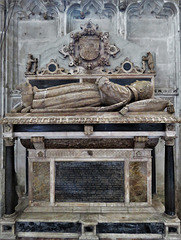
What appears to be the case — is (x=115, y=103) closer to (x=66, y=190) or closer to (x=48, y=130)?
(x=48, y=130)

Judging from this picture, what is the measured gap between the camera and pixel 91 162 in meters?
3.42

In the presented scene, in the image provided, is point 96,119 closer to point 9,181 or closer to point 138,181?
point 138,181

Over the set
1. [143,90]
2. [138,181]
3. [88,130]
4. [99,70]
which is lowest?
[138,181]

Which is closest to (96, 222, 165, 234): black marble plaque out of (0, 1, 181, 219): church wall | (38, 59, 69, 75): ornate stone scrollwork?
(0, 1, 181, 219): church wall

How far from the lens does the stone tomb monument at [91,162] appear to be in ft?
10.1

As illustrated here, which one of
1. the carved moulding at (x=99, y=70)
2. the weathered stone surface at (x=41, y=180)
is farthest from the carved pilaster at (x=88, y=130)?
the carved moulding at (x=99, y=70)

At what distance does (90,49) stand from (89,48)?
0.04m

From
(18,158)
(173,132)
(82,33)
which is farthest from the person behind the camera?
(18,158)

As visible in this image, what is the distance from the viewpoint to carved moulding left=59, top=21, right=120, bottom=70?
4625 mm

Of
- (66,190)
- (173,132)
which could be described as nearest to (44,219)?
(66,190)

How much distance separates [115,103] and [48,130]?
52.0 inches

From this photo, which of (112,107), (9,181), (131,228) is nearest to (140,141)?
(112,107)

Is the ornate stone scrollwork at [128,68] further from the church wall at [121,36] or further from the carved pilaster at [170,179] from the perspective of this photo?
the carved pilaster at [170,179]

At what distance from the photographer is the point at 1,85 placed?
4.84m
